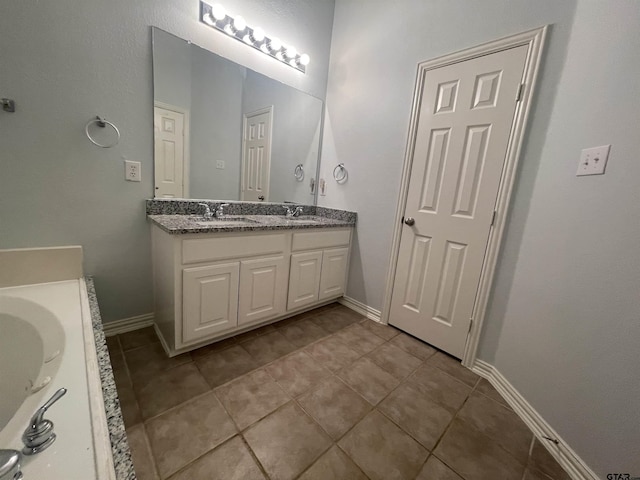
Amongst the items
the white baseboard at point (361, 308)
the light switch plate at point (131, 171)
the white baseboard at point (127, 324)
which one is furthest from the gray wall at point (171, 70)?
the white baseboard at point (361, 308)

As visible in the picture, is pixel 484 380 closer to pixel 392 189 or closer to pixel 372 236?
pixel 372 236

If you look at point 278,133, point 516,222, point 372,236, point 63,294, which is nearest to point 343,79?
point 278,133

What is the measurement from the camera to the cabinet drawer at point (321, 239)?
6.31 feet

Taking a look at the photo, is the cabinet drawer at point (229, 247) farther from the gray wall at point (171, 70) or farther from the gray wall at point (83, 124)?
the gray wall at point (171, 70)

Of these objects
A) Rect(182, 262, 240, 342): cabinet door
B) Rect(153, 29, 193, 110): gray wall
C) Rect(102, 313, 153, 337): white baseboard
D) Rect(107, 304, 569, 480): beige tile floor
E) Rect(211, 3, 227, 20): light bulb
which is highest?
Rect(211, 3, 227, 20): light bulb

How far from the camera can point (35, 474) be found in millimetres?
480

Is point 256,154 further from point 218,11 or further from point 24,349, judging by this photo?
point 24,349

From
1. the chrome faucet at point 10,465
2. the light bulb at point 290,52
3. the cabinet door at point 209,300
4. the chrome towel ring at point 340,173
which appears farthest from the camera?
the chrome towel ring at point 340,173

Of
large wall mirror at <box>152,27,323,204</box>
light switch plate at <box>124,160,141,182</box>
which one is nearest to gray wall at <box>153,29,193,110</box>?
large wall mirror at <box>152,27,323,204</box>

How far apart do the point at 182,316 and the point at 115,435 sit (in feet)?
3.01

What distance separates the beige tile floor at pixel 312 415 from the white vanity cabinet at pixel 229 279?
0.58 ft

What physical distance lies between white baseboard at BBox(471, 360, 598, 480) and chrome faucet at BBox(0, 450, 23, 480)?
172 centimetres

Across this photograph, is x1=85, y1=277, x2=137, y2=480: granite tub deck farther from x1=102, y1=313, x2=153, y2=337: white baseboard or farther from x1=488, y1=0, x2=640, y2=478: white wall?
x1=488, y1=0, x2=640, y2=478: white wall

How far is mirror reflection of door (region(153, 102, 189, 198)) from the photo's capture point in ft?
5.36
